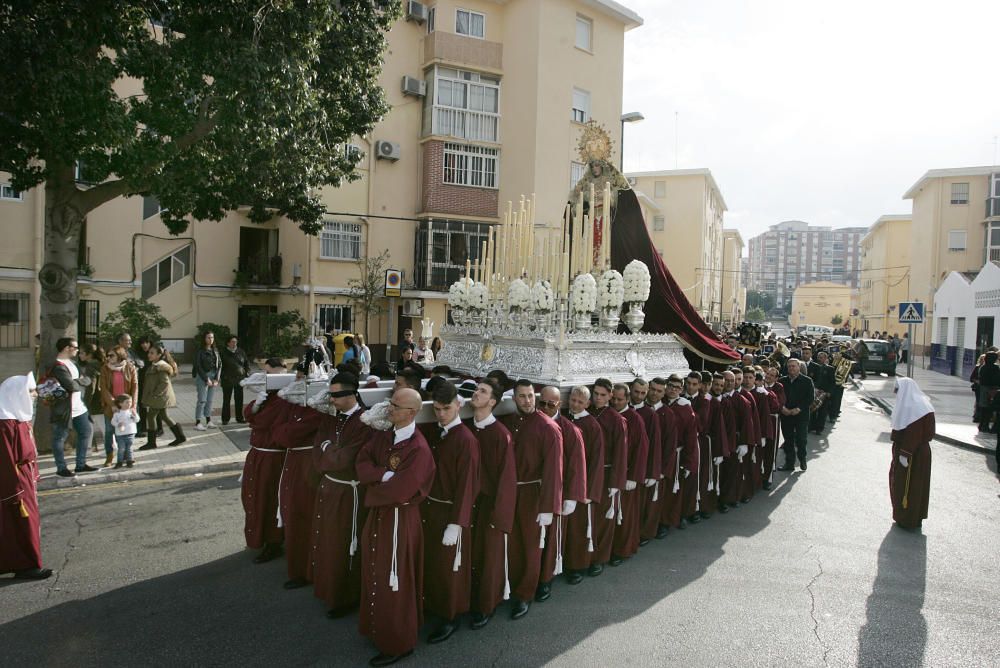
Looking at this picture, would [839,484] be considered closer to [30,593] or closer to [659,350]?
[659,350]

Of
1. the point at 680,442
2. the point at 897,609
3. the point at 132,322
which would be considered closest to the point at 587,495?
the point at 680,442

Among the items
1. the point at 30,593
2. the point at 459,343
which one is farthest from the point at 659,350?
the point at 30,593

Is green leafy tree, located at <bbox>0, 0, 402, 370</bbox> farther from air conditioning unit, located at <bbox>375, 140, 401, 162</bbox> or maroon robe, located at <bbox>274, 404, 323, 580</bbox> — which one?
air conditioning unit, located at <bbox>375, 140, 401, 162</bbox>

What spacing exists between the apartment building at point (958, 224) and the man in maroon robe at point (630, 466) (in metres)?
35.0

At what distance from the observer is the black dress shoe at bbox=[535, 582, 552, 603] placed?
5246 mm

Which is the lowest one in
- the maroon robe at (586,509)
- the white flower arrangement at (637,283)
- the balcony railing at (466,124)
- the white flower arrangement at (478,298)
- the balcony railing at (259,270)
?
the maroon robe at (586,509)

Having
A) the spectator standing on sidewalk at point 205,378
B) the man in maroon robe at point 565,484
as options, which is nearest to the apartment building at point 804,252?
the spectator standing on sidewalk at point 205,378

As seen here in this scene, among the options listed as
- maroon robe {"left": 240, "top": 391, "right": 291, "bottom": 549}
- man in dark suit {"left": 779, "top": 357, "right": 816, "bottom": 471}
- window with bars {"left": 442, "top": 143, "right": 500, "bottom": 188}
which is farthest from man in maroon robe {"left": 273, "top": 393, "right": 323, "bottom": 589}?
window with bars {"left": 442, "top": 143, "right": 500, "bottom": 188}

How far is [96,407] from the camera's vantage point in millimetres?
10695

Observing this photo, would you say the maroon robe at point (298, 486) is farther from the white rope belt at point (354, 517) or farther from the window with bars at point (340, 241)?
the window with bars at point (340, 241)

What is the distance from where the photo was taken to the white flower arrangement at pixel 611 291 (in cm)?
757

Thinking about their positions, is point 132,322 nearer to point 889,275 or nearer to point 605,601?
point 605,601

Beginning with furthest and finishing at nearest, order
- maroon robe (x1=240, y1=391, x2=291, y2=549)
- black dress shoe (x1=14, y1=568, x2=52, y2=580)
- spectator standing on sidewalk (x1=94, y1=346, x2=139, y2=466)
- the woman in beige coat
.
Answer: the woman in beige coat → spectator standing on sidewalk (x1=94, y1=346, x2=139, y2=466) → maroon robe (x1=240, y1=391, x2=291, y2=549) → black dress shoe (x1=14, y1=568, x2=52, y2=580)

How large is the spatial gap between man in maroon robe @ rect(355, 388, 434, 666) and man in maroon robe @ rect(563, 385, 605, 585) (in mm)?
1694
